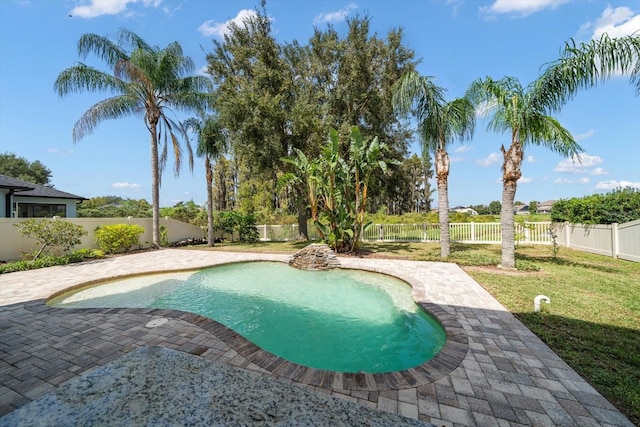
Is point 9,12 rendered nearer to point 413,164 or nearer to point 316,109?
point 316,109

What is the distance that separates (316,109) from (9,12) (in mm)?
11235

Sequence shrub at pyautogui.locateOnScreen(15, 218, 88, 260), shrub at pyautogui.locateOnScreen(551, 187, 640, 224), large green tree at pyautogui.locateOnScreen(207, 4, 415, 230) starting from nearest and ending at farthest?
shrub at pyautogui.locateOnScreen(551, 187, 640, 224), shrub at pyautogui.locateOnScreen(15, 218, 88, 260), large green tree at pyautogui.locateOnScreen(207, 4, 415, 230)

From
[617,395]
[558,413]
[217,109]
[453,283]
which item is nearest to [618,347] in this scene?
[617,395]

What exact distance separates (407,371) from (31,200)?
23.5 m

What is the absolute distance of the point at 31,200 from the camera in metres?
16.4

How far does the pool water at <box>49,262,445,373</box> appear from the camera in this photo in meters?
3.89

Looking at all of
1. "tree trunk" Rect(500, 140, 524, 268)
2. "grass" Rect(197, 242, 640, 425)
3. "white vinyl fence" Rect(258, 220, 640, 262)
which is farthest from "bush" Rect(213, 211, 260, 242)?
"tree trunk" Rect(500, 140, 524, 268)

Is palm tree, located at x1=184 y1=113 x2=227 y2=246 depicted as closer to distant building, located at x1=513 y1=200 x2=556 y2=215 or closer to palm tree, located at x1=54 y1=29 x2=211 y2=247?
palm tree, located at x1=54 y1=29 x2=211 y2=247

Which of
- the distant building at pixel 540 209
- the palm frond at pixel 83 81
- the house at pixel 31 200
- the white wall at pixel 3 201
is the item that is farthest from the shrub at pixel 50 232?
the distant building at pixel 540 209

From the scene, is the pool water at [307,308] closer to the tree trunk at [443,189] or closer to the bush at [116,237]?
the tree trunk at [443,189]

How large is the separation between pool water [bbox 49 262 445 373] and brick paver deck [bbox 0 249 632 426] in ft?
1.95

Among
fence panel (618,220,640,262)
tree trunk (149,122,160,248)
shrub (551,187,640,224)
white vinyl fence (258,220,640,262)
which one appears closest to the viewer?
fence panel (618,220,640,262)

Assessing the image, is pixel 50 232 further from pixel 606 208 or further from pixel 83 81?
pixel 606 208

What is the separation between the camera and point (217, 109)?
14945 mm
